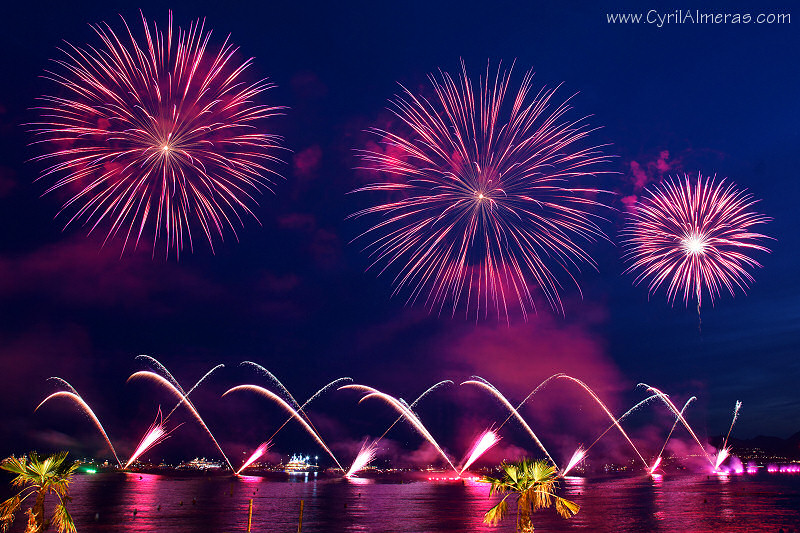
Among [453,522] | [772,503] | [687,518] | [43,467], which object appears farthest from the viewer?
[772,503]

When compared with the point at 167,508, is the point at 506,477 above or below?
above

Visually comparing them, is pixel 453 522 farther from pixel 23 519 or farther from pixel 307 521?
pixel 23 519

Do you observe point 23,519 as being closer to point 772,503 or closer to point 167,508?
point 167,508

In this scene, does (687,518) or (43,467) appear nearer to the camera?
(43,467)

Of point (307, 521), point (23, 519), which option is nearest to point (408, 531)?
point (307, 521)

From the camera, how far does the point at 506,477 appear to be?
943 inches

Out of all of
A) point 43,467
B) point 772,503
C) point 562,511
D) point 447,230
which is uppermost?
point 447,230

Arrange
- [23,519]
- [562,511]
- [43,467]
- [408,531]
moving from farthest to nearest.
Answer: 1. [23,519]
2. [408,531]
3. [43,467]
4. [562,511]

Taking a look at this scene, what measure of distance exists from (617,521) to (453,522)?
16.3 m

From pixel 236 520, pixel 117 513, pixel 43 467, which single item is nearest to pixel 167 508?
pixel 117 513

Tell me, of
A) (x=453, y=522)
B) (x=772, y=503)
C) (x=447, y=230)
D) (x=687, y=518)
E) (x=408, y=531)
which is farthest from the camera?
(x=772, y=503)

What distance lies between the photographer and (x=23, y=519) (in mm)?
51469

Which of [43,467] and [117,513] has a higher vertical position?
[43,467]

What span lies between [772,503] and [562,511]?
76871mm
